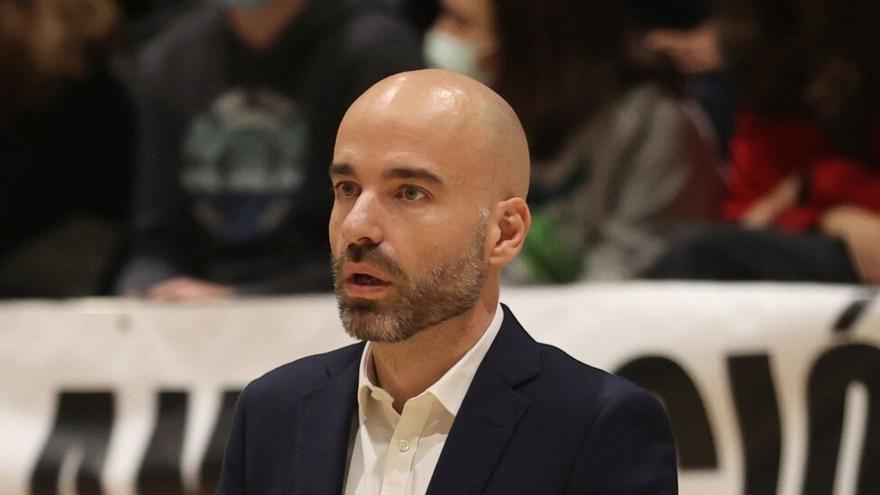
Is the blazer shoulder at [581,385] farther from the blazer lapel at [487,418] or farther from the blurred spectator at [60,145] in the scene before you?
the blurred spectator at [60,145]

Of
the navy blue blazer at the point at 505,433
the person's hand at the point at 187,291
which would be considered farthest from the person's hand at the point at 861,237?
the navy blue blazer at the point at 505,433

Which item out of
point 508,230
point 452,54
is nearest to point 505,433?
point 508,230

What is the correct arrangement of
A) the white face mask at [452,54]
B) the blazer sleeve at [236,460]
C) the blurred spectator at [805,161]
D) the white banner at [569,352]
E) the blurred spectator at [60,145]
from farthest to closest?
the blurred spectator at [60,145], the white face mask at [452,54], the blurred spectator at [805,161], the white banner at [569,352], the blazer sleeve at [236,460]

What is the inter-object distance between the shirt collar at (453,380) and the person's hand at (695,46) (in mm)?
2980

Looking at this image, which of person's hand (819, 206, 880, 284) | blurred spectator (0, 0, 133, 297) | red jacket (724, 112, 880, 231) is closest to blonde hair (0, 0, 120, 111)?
blurred spectator (0, 0, 133, 297)

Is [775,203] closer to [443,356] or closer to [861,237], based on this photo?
[861,237]

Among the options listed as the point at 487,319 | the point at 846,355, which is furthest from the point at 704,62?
the point at 487,319

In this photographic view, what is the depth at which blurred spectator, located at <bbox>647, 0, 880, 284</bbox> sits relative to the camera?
12.2 feet

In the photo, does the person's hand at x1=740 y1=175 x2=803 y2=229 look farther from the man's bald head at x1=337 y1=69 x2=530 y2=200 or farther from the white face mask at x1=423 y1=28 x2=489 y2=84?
the man's bald head at x1=337 y1=69 x2=530 y2=200

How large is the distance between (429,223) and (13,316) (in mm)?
2347

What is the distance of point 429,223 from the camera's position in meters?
1.74

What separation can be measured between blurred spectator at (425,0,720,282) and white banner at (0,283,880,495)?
24.1 inches

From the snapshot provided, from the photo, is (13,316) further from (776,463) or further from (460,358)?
(460,358)

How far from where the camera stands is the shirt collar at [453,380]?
1.81 m
